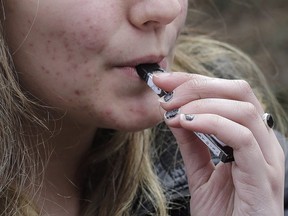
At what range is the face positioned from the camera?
5.05ft

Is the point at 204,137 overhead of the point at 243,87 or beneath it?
beneath

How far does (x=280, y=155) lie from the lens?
5.17 feet

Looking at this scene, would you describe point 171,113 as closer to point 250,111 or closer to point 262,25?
point 250,111

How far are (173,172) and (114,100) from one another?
0.44 meters

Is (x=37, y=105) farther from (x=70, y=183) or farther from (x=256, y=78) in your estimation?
(x=256, y=78)

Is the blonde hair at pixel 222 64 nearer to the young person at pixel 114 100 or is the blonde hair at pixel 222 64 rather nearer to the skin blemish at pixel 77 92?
the young person at pixel 114 100

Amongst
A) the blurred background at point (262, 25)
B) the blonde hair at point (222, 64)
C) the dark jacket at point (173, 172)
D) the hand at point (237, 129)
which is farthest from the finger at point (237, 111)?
the blurred background at point (262, 25)

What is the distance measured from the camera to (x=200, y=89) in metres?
1.48

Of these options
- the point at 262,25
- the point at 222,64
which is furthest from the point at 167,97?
the point at 262,25

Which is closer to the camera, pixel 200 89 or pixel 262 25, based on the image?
pixel 200 89

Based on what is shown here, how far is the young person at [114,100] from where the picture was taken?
58.4 inches

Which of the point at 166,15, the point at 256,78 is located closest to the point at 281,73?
the point at 256,78

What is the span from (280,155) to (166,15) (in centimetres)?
38

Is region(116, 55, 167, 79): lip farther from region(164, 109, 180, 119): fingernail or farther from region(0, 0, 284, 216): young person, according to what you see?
region(164, 109, 180, 119): fingernail
